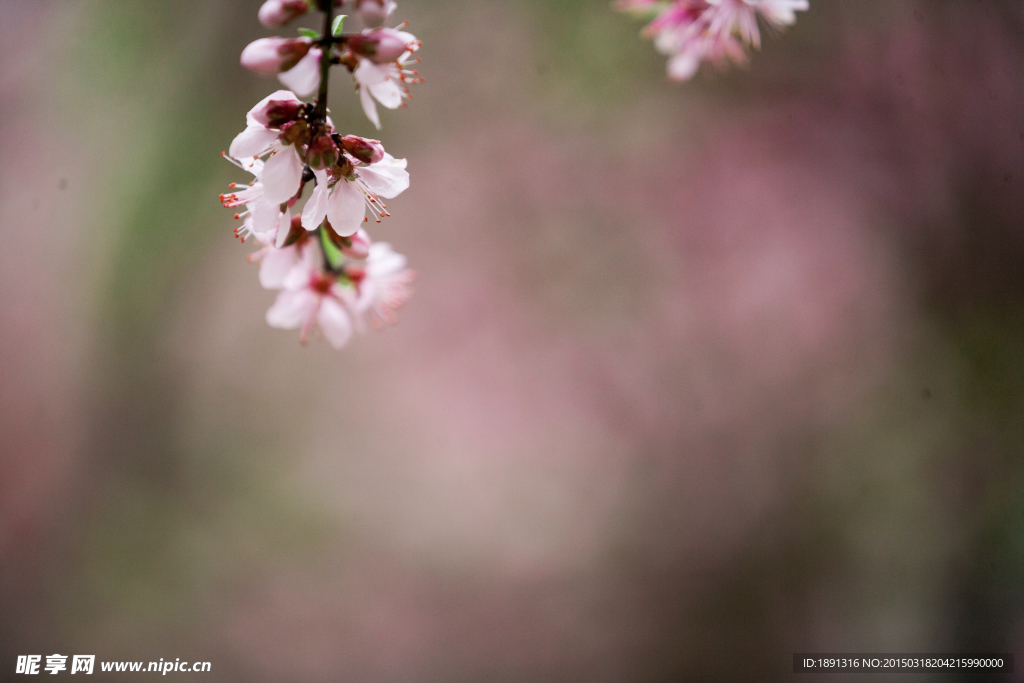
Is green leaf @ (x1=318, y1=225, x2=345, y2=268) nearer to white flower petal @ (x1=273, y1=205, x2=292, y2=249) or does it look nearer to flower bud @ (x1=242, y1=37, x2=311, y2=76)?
white flower petal @ (x1=273, y1=205, x2=292, y2=249)

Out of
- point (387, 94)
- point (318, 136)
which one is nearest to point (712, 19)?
point (387, 94)

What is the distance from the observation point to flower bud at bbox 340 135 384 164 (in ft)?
1.75

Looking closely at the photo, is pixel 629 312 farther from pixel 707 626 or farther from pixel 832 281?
pixel 707 626

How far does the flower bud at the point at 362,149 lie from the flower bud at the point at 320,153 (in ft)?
0.08

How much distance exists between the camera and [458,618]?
1815 millimetres

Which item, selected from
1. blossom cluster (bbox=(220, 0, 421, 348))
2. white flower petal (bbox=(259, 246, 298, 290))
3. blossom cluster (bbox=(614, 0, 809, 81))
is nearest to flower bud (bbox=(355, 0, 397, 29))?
blossom cluster (bbox=(220, 0, 421, 348))

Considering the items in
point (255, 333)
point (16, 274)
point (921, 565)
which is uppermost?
point (16, 274)

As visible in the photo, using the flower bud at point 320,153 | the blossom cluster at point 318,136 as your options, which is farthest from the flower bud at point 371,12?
the flower bud at point 320,153

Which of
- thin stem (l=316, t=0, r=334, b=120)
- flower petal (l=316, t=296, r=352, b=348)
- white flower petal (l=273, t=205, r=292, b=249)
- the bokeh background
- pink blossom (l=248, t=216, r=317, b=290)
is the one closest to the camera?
thin stem (l=316, t=0, r=334, b=120)

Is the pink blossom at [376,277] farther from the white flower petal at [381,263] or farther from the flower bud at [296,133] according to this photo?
the flower bud at [296,133]

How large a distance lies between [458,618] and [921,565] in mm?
1466

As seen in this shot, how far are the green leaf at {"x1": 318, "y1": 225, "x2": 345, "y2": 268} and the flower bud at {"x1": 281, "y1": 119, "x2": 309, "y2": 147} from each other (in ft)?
0.37

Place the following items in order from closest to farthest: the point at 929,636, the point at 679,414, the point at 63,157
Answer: the point at 929,636 < the point at 63,157 < the point at 679,414

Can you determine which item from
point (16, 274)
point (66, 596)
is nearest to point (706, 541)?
point (66, 596)
